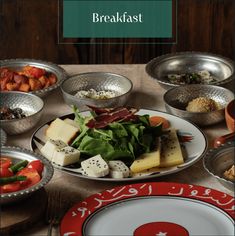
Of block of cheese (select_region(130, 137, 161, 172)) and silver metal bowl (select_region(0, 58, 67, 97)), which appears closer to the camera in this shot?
block of cheese (select_region(130, 137, 161, 172))

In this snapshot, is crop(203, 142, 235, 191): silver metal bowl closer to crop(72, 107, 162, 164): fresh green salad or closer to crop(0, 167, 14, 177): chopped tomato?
crop(72, 107, 162, 164): fresh green salad

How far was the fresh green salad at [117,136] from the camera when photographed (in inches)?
75.2

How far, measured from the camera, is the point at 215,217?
1.65 metres

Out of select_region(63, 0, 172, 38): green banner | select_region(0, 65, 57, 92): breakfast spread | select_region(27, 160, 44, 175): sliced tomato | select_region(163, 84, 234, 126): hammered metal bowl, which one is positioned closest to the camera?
select_region(27, 160, 44, 175): sliced tomato

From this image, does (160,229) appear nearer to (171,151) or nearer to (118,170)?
(118,170)

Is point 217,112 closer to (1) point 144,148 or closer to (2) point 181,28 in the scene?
(1) point 144,148

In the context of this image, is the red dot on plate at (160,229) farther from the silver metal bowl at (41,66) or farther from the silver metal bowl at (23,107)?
the silver metal bowl at (41,66)

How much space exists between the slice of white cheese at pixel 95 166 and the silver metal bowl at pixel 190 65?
76 cm

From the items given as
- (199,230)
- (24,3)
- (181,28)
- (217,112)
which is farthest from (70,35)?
(199,230)

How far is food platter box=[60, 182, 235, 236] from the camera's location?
1.60 metres

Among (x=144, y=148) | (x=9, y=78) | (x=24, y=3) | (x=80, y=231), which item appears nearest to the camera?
(x=80, y=231)

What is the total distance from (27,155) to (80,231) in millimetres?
309

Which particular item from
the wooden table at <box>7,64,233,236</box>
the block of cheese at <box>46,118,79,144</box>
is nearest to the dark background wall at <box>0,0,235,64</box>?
the wooden table at <box>7,64,233,236</box>

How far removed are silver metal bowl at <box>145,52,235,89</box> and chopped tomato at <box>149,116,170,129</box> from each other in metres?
0.39
